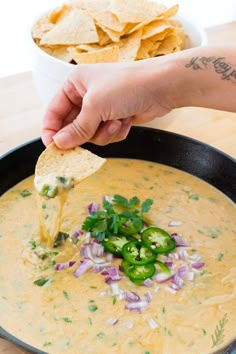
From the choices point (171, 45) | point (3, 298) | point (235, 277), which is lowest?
point (235, 277)

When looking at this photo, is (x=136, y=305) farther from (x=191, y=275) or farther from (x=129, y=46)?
(x=129, y=46)

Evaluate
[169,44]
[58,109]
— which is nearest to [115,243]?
[58,109]

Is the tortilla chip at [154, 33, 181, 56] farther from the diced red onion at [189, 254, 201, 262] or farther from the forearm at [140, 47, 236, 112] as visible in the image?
the diced red onion at [189, 254, 201, 262]

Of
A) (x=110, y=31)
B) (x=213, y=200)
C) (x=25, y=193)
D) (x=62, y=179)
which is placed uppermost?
(x=110, y=31)

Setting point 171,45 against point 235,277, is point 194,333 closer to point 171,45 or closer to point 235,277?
point 235,277

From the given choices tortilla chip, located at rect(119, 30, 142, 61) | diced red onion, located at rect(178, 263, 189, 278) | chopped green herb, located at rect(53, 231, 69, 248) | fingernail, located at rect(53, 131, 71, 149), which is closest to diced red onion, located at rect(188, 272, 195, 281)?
diced red onion, located at rect(178, 263, 189, 278)

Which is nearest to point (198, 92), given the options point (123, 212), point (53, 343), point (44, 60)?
point (123, 212)
